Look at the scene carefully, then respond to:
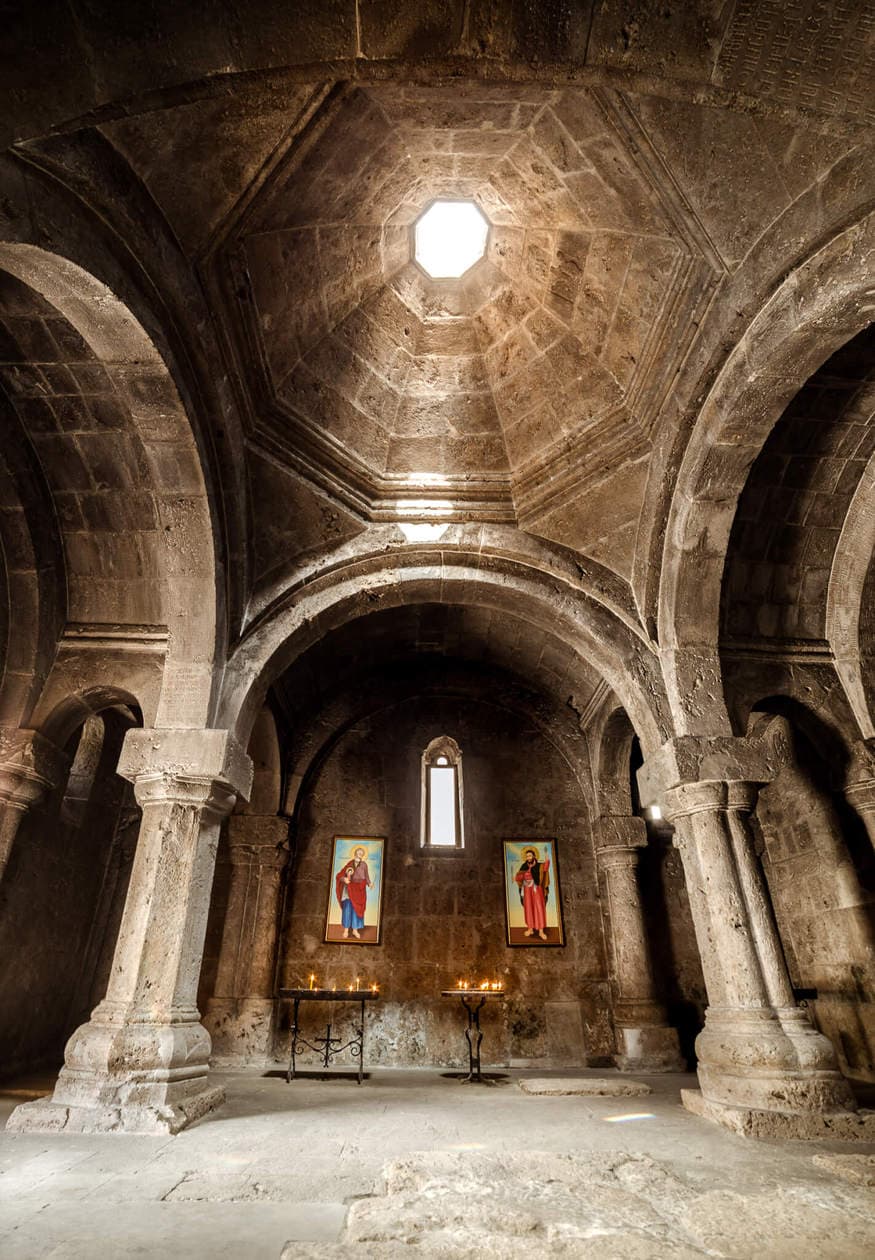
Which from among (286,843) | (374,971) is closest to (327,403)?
(286,843)

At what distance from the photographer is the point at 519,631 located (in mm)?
8766

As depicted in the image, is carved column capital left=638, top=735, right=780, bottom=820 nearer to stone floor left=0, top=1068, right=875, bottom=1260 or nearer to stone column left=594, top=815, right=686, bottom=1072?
stone floor left=0, top=1068, right=875, bottom=1260

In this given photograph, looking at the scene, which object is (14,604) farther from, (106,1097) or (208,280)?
(106,1097)

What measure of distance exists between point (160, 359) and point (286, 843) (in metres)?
6.26

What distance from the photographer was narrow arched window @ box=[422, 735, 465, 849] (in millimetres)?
9281

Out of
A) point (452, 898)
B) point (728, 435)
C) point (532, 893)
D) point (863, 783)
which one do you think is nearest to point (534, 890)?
point (532, 893)

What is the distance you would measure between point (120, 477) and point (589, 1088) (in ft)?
22.9

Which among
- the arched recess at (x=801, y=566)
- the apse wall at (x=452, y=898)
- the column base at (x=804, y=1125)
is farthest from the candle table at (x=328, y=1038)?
the arched recess at (x=801, y=566)

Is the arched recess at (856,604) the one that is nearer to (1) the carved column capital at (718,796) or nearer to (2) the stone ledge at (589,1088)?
(1) the carved column capital at (718,796)

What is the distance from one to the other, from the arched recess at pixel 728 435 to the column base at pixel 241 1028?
607 centimetres

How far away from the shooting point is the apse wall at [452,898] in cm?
812

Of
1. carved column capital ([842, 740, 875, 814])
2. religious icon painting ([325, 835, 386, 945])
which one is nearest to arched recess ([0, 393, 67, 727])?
religious icon painting ([325, 835, 386, 945])

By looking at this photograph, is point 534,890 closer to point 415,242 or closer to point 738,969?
point 738,969

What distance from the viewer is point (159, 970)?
189 inches
